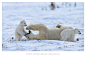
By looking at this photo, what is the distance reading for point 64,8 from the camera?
662 inches

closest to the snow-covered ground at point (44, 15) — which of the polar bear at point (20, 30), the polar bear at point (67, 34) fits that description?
the polar bear at point (20, 30)

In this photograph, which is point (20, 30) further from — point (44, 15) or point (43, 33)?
point (44, 15)

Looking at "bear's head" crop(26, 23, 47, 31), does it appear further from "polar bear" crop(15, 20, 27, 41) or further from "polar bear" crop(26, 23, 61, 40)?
"polar bear" crop(15, 20, 27, 41)

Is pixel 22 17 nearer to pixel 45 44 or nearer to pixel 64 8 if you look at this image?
pixel 64 8

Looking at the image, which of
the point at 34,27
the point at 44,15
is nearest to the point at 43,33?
the point at 34,27

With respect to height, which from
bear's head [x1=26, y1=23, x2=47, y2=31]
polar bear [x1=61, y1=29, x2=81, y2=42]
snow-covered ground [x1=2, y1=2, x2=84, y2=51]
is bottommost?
polar bear [x1=61, y1=29, x2=81, y2=42]

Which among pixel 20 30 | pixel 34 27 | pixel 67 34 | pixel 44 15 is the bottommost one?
pixel 67 34

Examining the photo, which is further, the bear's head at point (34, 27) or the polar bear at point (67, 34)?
the bear's head at point (34, 27)

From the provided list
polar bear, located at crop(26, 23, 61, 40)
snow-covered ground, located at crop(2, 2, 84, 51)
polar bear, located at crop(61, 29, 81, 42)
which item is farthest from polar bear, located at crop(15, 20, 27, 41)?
snow-covered ground, located at crop(2, 2, 84, 51)

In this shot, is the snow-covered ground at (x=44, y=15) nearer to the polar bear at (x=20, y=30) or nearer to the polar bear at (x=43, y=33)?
the polar bear at (x=20, y=30)

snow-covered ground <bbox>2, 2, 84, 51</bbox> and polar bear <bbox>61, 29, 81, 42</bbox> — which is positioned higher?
snow-covered ground <bbox>2, 2, 84, 51</bbox>

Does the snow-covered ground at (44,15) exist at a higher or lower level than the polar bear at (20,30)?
higher

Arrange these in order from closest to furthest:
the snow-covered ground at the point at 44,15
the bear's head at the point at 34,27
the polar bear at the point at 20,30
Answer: the polar bear at the point at 20,30
the bear's head at the point at 34,27
the snow-covered ground at the point at 44,15
